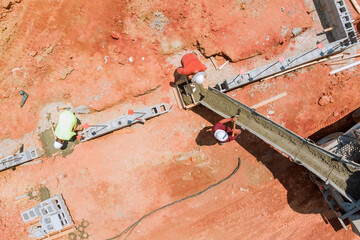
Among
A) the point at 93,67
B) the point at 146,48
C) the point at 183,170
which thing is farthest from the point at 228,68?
the point at 93,67

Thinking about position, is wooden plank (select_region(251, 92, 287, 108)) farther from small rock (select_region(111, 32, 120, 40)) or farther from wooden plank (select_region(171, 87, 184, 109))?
small rock (select_region(111, 32, 120, 40))

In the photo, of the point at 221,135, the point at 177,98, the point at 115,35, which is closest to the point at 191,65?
the point at 177,98

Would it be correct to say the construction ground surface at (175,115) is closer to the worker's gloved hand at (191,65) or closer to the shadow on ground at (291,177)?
the shadow on ground at (291,177)

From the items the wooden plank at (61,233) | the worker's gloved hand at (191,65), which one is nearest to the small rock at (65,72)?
the worker's gloved hand at (191,65)

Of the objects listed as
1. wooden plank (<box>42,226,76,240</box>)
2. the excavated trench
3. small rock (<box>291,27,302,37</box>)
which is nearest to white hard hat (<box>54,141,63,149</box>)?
wooden plank (<box>42,226,76,240</box>)

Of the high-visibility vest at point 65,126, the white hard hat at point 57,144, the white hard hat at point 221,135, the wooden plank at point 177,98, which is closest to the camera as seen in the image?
the white hard hat at point 221,135

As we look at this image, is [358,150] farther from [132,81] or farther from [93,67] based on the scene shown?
[93,67]
